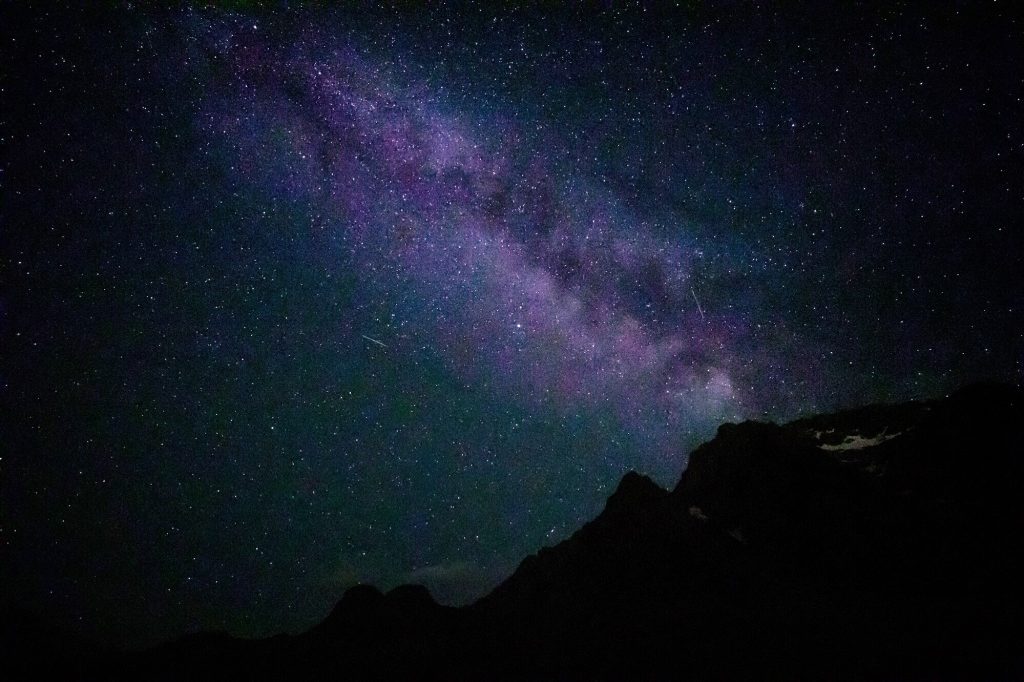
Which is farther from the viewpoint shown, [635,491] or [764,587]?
[635,491]

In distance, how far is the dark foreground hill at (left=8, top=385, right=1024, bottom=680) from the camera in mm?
24516

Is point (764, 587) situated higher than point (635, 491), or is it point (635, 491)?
point (635, 491)

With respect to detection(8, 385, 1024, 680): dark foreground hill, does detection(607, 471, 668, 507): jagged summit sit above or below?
above

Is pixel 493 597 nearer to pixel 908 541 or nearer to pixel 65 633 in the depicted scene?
pixel 908 541

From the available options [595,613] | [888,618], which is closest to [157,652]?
[595,613]

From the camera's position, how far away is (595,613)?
3412cm

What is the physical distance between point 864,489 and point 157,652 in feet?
186

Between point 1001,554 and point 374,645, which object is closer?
point 1001,554

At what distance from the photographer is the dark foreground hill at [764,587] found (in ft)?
80.4

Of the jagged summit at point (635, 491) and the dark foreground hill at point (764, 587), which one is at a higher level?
the jagged summit at point (635, 491)

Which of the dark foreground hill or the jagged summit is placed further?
the jagged summit

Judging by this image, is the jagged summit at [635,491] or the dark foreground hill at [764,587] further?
the jagged summit at [635,491]

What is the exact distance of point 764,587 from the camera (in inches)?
1307

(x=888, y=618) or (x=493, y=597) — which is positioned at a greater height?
(x=493, y=597)
